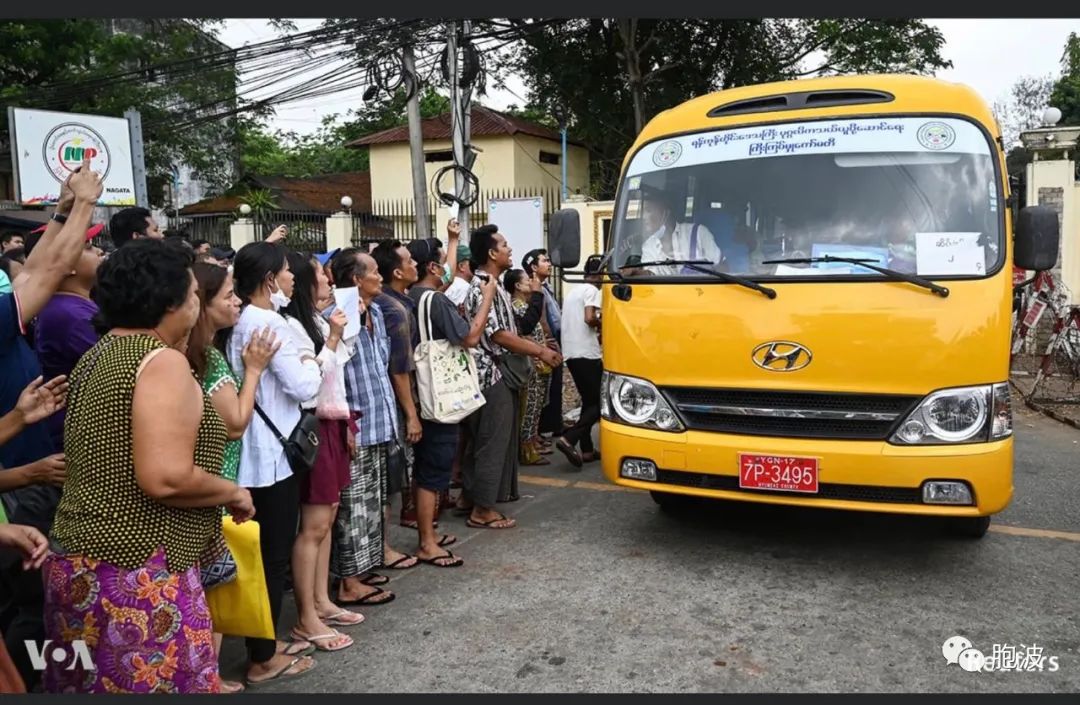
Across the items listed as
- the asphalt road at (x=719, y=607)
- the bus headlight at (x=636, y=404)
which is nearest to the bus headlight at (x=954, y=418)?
the asphalt road at (x=719, y=607)

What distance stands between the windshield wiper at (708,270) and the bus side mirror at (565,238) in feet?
1.74

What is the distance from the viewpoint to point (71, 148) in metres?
13.2

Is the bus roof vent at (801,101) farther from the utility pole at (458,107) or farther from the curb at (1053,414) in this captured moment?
the utility pole at (458,107)

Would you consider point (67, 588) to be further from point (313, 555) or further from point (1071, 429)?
point (1071, 429)

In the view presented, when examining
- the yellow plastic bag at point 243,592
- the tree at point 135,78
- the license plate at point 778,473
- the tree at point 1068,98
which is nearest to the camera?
the yellow plastic bag at point 243,592

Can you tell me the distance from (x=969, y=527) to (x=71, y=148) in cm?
1378

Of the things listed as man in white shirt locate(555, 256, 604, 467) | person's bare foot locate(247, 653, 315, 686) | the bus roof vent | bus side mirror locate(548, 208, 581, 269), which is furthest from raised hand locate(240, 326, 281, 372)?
man in white shirt locate(555, 256, 604, 467)

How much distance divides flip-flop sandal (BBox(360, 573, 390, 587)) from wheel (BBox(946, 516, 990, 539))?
3.03 metres

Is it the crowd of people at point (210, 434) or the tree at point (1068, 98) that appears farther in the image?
the tree at point (1068, 98)

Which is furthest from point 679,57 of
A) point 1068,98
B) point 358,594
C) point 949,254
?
point 358,594

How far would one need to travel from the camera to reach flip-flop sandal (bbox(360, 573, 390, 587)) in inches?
161

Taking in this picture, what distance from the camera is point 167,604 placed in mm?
2279

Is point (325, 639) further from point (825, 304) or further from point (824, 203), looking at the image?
point (824, 203)

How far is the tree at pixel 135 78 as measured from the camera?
62.7 feet
